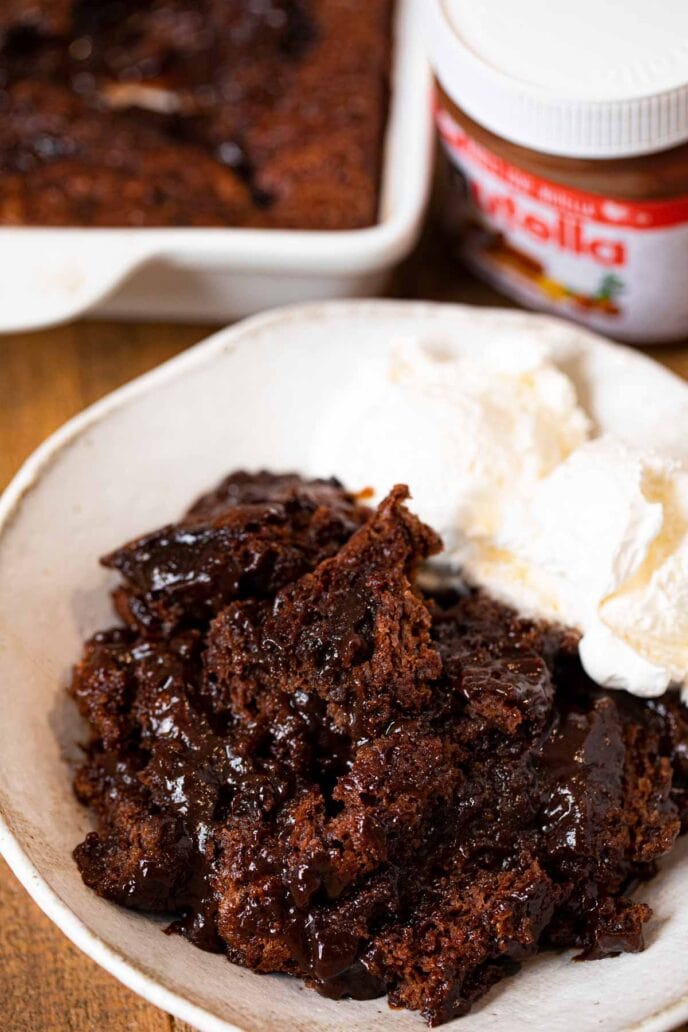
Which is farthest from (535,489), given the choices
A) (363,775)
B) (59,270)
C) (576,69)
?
(59,270)

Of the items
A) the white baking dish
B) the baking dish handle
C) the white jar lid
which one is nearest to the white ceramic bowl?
the white baking dish

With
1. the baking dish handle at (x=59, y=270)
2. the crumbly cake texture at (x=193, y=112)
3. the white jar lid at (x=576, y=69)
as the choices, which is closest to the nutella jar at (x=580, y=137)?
the white jar lid at (x=576, y=69)

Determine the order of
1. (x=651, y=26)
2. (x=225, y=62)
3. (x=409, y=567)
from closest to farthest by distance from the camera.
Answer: (x=409, y=567)
(x=651, y=26)
(x=225, y=62)

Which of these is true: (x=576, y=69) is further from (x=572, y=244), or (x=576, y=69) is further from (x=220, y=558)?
(x=220, y=558)

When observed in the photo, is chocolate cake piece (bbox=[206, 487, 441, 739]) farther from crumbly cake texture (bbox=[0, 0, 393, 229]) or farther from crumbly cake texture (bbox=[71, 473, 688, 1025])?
crumbly cake texture (bbox=[0, 0, 393, 229])

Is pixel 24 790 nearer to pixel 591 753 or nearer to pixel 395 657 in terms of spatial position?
pixel 395 657

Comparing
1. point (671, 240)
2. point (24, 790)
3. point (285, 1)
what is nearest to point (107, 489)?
point (24, 790)
